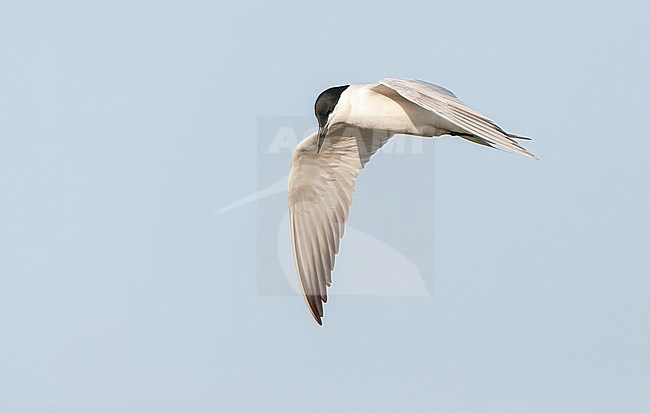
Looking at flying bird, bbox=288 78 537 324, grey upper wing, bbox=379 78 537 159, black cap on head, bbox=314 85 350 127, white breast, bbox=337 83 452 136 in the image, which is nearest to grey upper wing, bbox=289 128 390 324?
flying bird, bbox=288 78 537 324

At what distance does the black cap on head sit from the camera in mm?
9393

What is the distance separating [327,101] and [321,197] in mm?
1521

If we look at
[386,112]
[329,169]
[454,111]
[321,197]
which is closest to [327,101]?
[386,112]

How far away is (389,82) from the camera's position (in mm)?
8461

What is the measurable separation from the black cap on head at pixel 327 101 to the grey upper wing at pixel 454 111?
2.84 ft

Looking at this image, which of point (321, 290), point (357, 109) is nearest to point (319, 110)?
point (357, 109)

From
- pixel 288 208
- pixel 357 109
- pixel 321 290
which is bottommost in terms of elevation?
pixel 321 290

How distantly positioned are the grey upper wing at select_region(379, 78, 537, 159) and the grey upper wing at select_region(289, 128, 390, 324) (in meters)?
1.84

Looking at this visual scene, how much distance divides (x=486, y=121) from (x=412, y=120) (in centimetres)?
157

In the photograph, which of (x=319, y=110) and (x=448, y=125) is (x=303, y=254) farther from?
(x=448, y=125)

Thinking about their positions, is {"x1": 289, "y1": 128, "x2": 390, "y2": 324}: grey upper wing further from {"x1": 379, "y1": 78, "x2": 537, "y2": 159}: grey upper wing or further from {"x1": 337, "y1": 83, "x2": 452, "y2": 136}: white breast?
{"x1": 379, "y1": 78, "x2": 537, "y2": 159}: grey upper wing

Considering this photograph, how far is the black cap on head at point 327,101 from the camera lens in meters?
9.39

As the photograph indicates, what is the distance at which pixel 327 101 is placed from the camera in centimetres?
941

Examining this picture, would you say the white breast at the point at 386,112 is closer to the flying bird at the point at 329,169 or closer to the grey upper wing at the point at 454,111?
the flying bird at the point at 329,169
